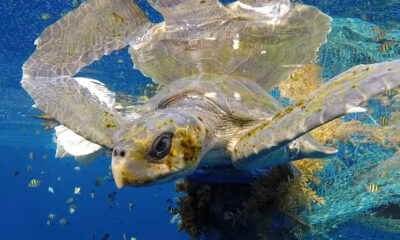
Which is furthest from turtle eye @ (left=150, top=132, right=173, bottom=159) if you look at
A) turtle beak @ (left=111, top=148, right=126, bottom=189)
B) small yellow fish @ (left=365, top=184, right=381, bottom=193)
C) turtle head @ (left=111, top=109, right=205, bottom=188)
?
small yellow fish @ (left=365, top=184, right=381, bottom=193)

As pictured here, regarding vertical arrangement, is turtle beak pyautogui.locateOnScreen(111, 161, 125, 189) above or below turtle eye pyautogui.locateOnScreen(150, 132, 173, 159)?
below

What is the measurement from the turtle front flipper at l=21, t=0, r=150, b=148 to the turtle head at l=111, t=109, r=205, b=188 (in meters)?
1.41

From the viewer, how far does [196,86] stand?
330 cm

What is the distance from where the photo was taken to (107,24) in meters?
4.19

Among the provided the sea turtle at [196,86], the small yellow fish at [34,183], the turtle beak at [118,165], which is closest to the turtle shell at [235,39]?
the sea turtle at [196,86]

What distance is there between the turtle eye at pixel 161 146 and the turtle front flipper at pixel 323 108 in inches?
24.4

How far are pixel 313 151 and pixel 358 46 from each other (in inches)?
226

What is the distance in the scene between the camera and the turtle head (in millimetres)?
1733

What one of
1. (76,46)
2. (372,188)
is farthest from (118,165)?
(372,188)

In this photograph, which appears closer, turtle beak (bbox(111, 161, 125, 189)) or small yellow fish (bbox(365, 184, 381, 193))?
turtle beak (bbox(111, 161, 125, 189))

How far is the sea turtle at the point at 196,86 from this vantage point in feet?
5.81

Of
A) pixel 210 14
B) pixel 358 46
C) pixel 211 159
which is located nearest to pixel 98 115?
pixel 211 159

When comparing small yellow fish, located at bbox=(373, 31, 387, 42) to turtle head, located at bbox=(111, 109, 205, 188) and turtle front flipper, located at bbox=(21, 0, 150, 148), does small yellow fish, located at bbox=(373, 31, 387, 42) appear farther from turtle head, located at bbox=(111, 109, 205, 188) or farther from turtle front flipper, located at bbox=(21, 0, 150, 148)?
turtle head, located at bbox=(111, 109, 205, 188)

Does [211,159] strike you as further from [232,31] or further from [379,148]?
[379,148]
